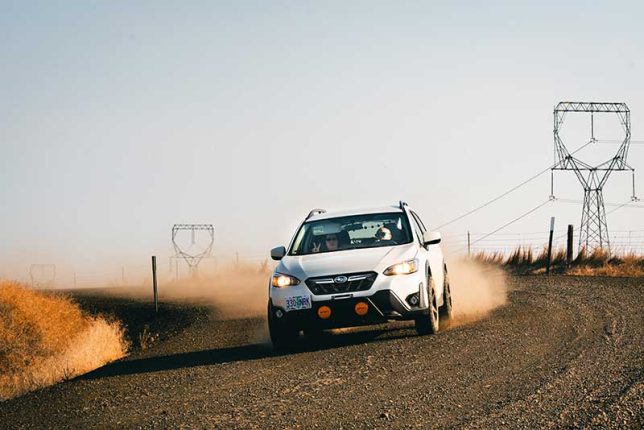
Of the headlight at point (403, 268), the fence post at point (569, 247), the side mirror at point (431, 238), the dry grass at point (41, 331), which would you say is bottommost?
the dry grass at point (41, 331)

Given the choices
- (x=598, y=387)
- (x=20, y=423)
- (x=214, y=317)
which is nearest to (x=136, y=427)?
(x=20, y=423)

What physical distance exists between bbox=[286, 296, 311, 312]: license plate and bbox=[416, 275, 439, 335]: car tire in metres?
1.60

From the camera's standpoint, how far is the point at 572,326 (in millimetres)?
14070

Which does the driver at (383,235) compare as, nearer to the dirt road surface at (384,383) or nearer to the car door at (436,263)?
the car door at (436,263)

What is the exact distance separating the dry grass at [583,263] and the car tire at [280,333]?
55.5ft

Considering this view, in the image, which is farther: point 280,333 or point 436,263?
point 436,263

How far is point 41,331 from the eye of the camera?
25.4m

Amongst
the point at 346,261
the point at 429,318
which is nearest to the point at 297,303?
the point at 346,261

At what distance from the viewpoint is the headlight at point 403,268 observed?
42.0 ft

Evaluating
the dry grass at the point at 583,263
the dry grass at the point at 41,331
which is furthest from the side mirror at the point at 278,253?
the dry grass at the point at 583,263

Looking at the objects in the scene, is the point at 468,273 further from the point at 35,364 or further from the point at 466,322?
the point at 35,364

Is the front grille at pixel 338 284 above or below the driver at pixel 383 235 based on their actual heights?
below

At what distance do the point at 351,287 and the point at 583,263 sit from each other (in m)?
19.6

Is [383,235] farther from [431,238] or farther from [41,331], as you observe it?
[41,331]
